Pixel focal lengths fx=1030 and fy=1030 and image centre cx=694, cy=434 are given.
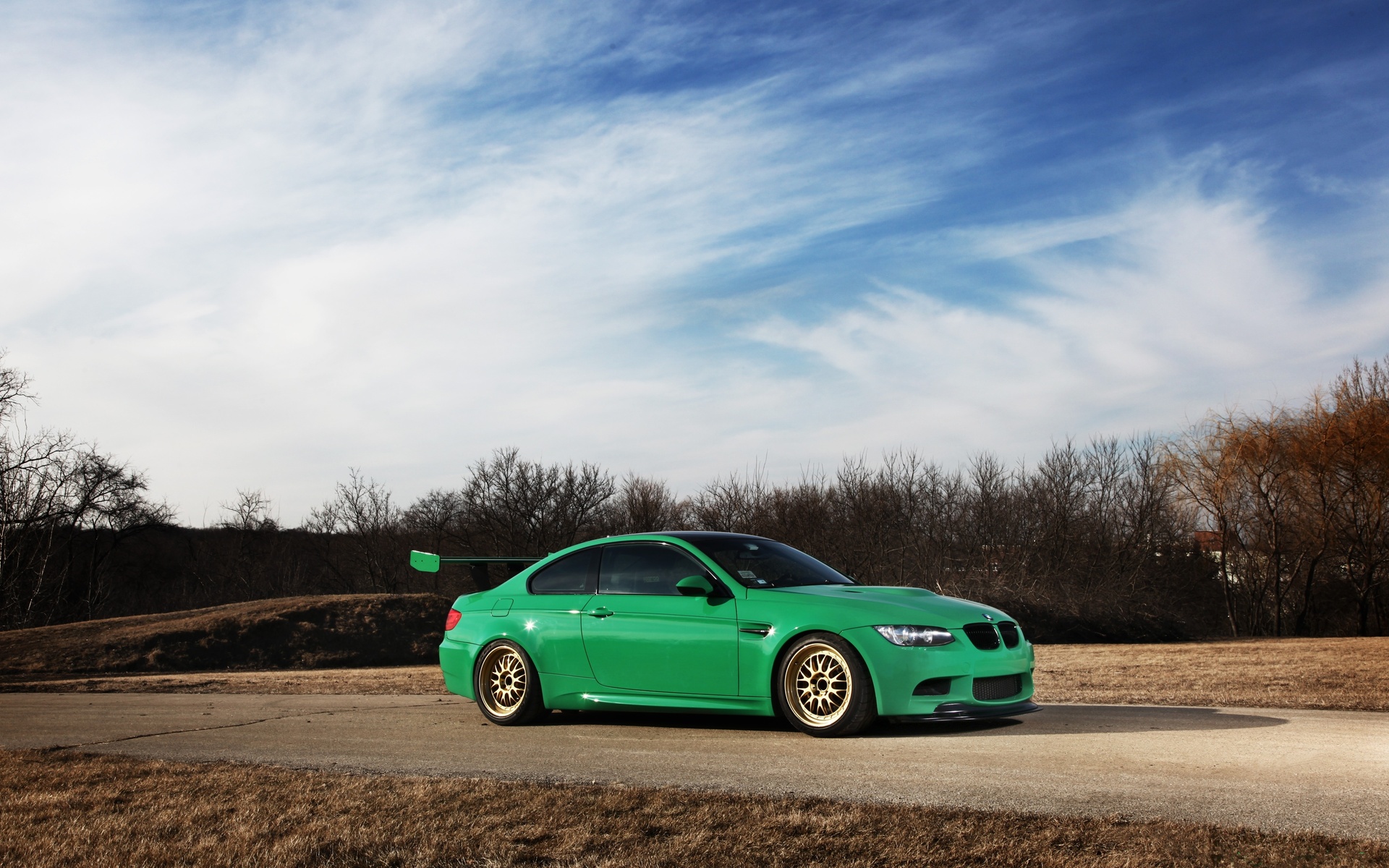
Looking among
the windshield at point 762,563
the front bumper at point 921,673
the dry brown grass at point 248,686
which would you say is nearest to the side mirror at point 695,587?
the windshield at point 762,563

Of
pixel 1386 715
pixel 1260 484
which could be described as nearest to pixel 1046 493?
pixel 1260 484

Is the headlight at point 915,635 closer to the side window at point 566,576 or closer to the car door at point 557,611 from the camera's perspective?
the car door at point 557,611

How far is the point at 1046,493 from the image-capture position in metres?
36.6

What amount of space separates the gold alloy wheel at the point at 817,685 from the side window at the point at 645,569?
98 cm

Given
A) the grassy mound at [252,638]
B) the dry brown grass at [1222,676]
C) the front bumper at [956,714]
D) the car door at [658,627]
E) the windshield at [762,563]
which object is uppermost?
the windshield at [762,563]

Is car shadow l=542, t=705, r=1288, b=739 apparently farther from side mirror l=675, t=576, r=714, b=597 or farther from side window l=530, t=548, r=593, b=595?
side window l=530, t=548, r=593, b=595

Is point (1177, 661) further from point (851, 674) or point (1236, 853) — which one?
point (1236, 853)

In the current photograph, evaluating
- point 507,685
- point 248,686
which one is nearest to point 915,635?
point 507,685

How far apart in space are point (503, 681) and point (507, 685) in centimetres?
6

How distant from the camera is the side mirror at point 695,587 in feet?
24.3

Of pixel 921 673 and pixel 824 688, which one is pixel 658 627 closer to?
pixel 824 688

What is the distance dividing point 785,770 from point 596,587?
279 centimetres

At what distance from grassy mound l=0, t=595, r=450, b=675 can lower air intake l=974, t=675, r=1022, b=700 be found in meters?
22.8

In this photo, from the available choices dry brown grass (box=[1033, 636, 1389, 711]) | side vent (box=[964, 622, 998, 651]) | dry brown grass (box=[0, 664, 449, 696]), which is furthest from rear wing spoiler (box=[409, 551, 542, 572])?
dry brown grass (box=[1033, 636, 1389, 711])
